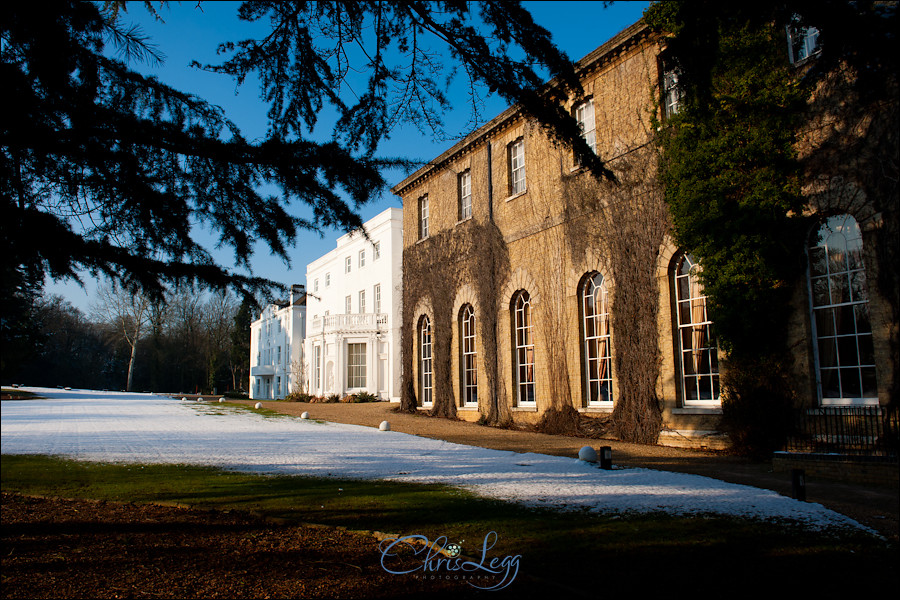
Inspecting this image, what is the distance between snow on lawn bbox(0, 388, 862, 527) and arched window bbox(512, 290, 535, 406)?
4.25m

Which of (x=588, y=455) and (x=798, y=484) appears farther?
(x=588, y=455)

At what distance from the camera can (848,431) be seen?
923 cm

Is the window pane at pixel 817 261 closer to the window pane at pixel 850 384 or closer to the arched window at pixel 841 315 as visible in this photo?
the arched window at pixel 841 315

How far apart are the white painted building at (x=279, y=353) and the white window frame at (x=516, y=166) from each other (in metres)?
26.9

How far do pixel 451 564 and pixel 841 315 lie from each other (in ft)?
28.1

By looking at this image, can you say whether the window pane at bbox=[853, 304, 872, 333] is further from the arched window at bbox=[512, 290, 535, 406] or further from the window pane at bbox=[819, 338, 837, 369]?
the arched window at bbox=[512, 290, 535, 406]

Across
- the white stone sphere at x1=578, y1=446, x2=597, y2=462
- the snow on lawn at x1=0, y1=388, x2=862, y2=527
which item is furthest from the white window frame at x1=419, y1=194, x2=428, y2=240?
the white stone sphere at x1=578, y1=446, x2=597, y2=462

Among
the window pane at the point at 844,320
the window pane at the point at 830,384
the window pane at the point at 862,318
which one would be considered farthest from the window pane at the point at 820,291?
the window pane at the point at 830,384

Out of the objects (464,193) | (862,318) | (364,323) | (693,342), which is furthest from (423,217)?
(862,318)

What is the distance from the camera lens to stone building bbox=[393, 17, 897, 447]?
984cm

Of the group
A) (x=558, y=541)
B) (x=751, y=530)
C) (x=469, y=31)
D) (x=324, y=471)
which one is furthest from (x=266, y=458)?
(x=469, y=31)

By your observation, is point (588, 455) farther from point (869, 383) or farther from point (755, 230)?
point (755, 230)

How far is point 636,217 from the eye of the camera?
13.4 metres

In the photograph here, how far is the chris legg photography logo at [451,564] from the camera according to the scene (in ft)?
14.2
